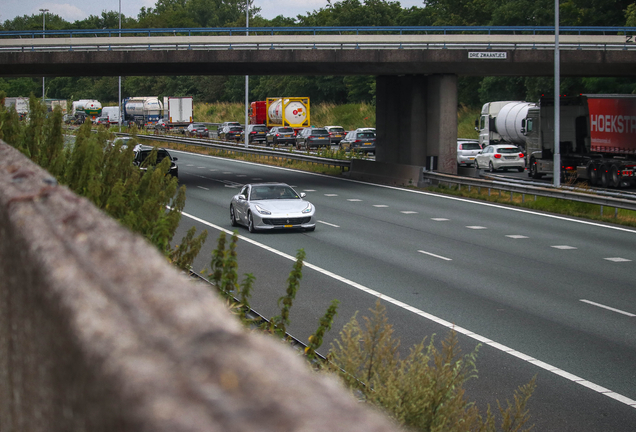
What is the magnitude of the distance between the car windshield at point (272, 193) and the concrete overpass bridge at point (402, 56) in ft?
40.6

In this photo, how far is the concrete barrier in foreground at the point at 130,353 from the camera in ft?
3.74

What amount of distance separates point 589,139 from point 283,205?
64.0ft

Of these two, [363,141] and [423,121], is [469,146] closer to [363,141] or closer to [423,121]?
[363,141]

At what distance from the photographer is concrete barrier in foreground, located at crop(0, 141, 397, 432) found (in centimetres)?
114

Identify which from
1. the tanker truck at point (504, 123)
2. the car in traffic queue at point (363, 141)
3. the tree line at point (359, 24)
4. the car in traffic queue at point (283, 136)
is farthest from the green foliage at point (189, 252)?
the car in traffic queue at point (283, 136)

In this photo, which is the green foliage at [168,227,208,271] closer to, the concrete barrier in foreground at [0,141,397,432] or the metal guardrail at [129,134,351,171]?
the concrete barrier in foreground at [0,141,397,432]

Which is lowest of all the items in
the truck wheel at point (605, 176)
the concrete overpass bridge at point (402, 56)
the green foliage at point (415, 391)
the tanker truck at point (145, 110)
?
the green foliage at point (415, 391)

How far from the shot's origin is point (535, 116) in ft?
132

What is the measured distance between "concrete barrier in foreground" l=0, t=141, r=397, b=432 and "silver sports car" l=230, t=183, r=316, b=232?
788 inches

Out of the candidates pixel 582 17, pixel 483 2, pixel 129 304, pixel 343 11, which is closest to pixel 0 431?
pixel 129 304

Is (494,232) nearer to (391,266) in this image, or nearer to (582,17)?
(391,266)

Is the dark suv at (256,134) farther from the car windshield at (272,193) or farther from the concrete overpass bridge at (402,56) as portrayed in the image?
the car windshield at (272,193)

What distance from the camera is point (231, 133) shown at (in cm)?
7362

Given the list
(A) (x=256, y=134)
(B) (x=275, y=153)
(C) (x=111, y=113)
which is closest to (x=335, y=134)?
(A) (x=256, y=134)
